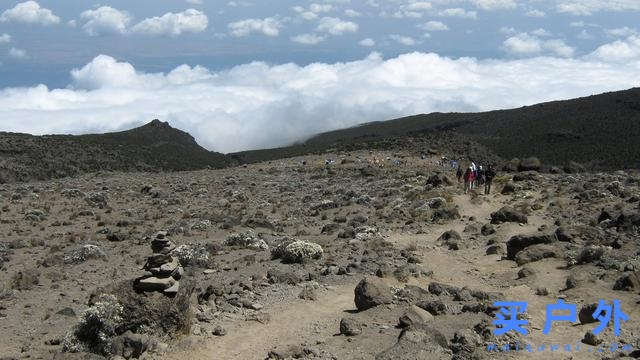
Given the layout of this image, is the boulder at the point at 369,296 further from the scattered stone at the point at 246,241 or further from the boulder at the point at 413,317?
the scattered stone at the point at 246,241

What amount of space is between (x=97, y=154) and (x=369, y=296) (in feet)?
231

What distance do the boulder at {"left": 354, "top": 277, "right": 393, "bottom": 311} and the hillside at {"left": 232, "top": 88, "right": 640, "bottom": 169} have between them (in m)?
47.9

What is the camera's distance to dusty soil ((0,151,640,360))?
1127 centimetres

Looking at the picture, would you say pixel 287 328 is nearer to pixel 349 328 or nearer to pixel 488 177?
pixel 349 328

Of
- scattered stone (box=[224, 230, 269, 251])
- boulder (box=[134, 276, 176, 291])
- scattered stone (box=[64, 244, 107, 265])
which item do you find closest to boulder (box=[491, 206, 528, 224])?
scattered stone (box=[224, 230, 269, 251])

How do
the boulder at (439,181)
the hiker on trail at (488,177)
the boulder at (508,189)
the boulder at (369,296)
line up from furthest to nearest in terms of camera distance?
the boulder at (439,181)
the boulder at (508,189)
the hiker on trail at (488,177)
the boulder at (369,296)

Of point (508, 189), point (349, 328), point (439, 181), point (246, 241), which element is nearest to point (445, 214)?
point (508, 189)

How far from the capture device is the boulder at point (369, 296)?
1290 cm

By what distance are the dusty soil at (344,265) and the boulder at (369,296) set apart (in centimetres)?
16

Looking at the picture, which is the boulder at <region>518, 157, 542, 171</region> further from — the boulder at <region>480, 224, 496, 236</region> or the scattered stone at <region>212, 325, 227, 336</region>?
the scattered stone at <region>212, 325, 227, 336</region>

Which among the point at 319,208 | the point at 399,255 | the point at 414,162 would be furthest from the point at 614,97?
the point at 399,255

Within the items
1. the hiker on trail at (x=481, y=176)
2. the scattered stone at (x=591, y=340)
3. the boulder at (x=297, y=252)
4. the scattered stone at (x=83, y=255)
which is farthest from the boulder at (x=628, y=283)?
the hiker on trail at (x=481, y=176)

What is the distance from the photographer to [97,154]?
249 feet

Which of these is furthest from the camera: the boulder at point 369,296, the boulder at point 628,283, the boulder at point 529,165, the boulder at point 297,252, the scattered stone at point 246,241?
the boulder at point 529,165
